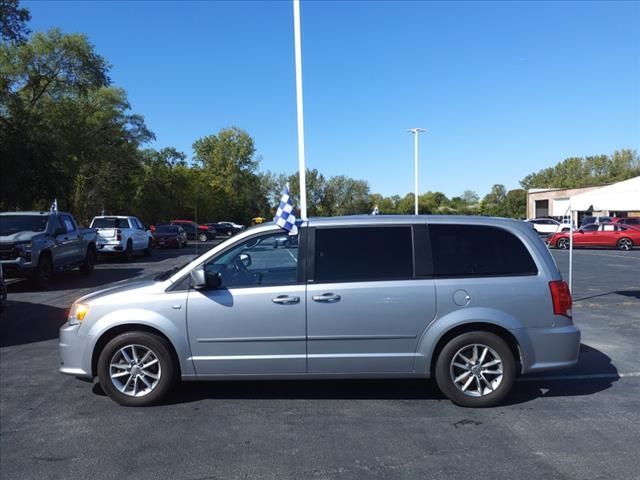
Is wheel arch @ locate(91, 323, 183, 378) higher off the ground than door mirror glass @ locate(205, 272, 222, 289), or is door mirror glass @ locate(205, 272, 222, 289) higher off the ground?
door mirror glass @ locate(205, 272, 222, 289)

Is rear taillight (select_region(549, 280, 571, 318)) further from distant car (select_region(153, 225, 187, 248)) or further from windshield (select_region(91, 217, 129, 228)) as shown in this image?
distant car (select_region(153, 225, 187, 248))

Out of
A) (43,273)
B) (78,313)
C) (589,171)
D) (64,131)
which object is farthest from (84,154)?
(589,171)

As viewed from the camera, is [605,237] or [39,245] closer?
[39,245]

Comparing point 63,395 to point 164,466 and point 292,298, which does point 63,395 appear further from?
point 292,298

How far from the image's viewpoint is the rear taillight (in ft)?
17.0

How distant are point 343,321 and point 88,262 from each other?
1450 centimetres

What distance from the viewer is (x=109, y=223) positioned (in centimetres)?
2428

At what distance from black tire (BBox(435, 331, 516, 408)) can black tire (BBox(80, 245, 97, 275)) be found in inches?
577

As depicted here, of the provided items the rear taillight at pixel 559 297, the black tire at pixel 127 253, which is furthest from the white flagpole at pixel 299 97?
the black tire at pixel 127 253

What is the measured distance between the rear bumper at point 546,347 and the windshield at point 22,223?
1308 cm

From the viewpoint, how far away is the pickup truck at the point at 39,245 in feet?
44.4

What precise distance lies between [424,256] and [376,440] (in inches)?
67.9

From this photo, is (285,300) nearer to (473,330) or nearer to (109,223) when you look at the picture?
(473,330)

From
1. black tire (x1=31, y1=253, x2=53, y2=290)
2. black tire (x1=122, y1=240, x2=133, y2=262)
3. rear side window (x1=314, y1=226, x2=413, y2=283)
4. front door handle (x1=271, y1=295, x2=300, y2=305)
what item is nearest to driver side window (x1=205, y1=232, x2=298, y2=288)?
front door handle (x1=271, y1=295, x2=300, y2=305)
